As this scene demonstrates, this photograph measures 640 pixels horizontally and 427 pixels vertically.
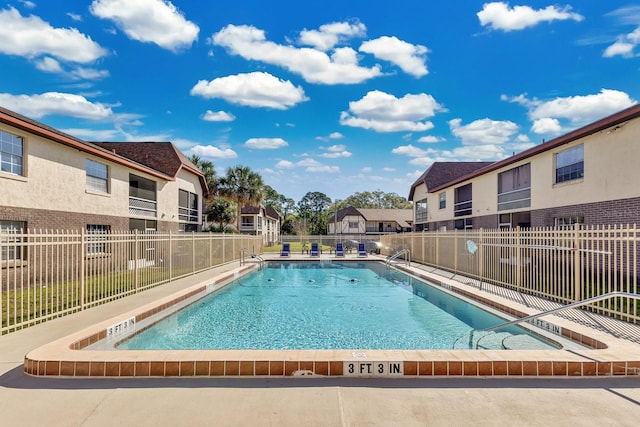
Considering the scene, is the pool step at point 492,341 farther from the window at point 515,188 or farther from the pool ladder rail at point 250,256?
the pool ladder rail at point 250,256

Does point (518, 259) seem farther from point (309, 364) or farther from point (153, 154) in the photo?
point (153, 154)

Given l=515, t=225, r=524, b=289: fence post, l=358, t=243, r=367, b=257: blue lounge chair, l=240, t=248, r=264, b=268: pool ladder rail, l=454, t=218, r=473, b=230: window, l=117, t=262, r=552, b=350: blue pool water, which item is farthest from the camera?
l=454, t=218, r=473, b=230: window

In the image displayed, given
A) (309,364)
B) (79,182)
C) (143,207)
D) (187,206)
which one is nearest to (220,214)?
(187,206)

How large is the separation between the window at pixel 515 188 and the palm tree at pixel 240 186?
2379cm

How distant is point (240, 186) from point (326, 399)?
3536 cm

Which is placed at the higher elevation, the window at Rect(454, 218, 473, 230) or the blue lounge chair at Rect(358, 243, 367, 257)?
the window at Rect(454, 218, 473, 230)

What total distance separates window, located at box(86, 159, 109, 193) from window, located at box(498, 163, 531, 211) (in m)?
20.2

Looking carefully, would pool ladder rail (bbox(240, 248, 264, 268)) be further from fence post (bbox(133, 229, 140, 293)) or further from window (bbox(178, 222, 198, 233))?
fence post (bbox(133, 229, 140, 293))

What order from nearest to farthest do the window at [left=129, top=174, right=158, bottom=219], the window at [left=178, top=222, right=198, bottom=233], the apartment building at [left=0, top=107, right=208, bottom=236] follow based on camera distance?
the apartment building at [left=0, top=107, right=208, bottom=236]
the window at [left=129, top=174, right=158, bottom=219]
the window at [left=178, top=222, right=198, bottom=233]

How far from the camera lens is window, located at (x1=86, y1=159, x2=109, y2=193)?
1547cm

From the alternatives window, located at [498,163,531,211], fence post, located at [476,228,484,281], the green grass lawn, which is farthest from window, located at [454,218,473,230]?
fence post, located at [476,228,484,281]

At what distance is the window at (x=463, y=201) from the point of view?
26.3m

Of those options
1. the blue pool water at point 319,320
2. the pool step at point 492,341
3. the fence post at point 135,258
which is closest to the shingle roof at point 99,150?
the fence post at point 135,258

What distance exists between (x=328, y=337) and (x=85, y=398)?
4371 millimetres
